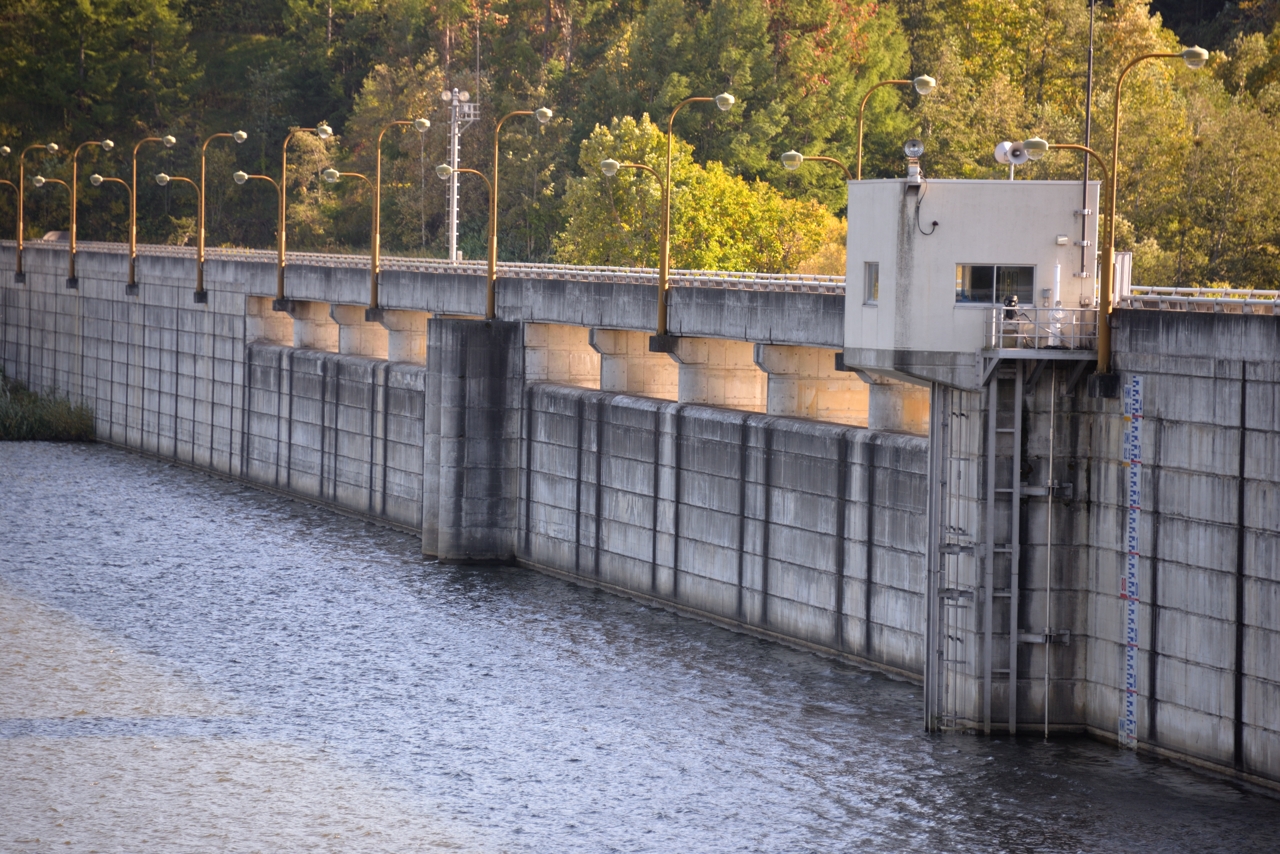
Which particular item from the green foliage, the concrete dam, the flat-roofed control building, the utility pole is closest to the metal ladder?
the concrete dam

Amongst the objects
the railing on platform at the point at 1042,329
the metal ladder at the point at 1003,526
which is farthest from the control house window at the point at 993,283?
the metal ladder at the point at 1003,526

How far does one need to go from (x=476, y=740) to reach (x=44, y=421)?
187 feet

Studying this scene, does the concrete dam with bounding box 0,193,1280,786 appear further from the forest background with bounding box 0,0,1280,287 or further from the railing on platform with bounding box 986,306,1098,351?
the forest background with bounding box 0,0,1280,287

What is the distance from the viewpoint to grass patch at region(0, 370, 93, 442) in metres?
83.1

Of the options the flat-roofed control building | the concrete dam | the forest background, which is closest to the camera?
the concrete dam

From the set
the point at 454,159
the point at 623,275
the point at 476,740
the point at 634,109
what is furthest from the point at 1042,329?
the point at 634,109

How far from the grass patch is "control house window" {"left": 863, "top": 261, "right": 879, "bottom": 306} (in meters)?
59.3

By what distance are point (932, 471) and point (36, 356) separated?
7017cm

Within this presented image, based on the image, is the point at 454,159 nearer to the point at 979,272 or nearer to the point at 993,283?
the point at 979,272

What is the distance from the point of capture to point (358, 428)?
61281 millimetres

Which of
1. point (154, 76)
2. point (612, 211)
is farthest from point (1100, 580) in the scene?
point (154, 76)

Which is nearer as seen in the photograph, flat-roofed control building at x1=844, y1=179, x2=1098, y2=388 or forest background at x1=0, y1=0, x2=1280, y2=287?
flat-roofed control building at x1=844, y1=179, x2=1098, y2=388

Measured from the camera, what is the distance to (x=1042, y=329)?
103 feet

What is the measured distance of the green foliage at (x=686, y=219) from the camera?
84.8m
